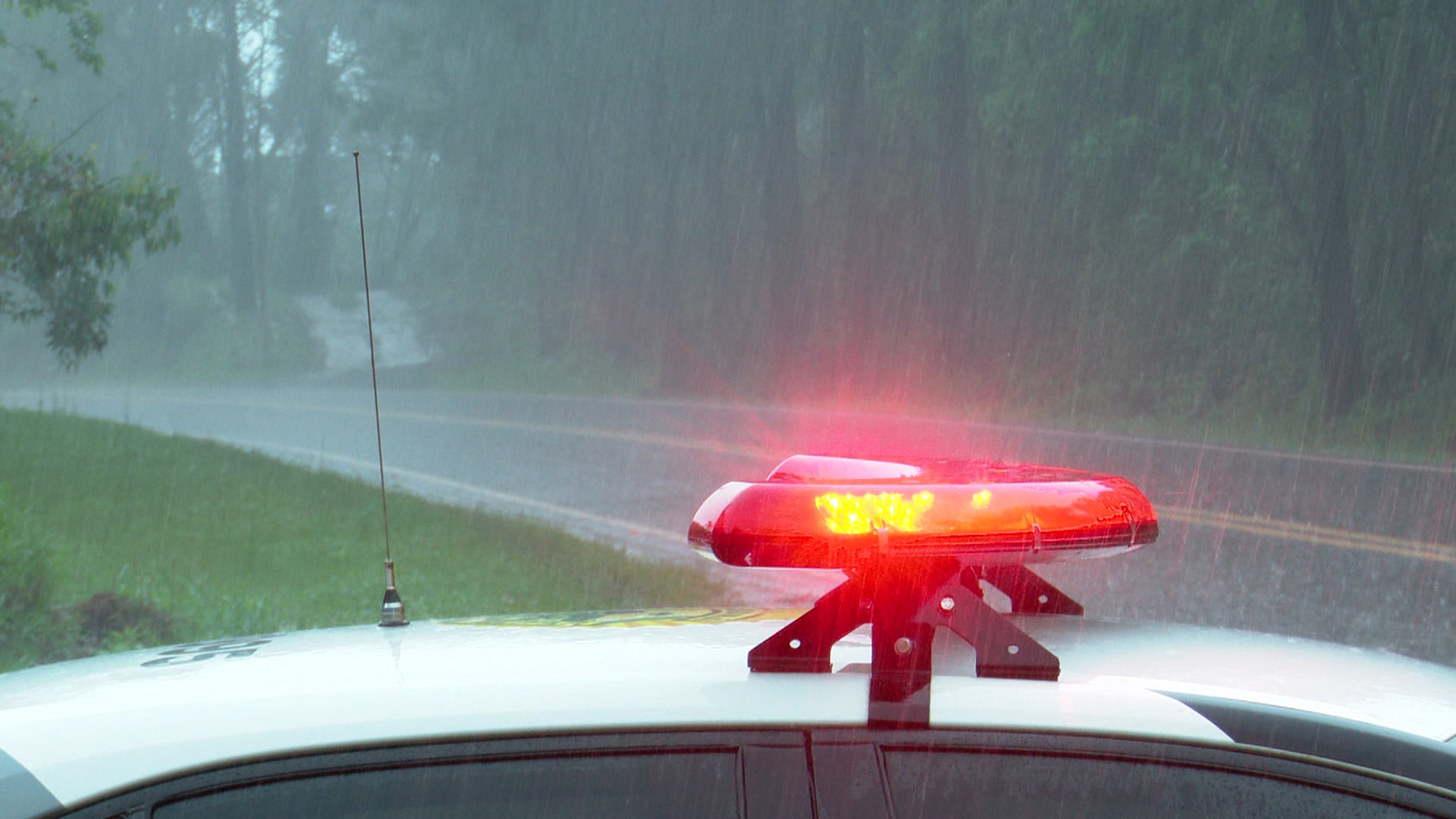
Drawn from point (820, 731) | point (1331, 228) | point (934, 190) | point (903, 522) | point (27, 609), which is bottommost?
point (27, 609)

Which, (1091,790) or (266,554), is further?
(266,554)

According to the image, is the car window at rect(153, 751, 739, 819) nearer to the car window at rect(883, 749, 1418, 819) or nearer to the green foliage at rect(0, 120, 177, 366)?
the car window at rect(883, 749, 1418, 819)

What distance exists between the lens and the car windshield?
9.52 meters

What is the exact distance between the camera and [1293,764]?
1.63 meters

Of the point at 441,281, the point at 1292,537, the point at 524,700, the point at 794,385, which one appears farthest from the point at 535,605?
the point at 441,281

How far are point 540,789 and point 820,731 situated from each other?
0.31 metres

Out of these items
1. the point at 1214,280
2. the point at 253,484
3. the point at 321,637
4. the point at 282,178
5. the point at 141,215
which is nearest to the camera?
the point at 321,637

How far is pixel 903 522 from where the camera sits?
165 centimetres

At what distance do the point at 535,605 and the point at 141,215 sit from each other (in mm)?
3375

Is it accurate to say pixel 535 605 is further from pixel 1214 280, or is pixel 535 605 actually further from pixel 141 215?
pixel 1214 280

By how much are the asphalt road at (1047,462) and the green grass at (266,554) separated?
71 cm

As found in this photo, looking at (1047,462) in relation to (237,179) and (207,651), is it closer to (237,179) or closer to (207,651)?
(207,651)

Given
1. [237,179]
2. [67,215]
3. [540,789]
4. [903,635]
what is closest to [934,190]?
[67,215]

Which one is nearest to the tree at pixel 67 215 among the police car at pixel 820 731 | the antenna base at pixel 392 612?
the antenna base at pixel 392 612
